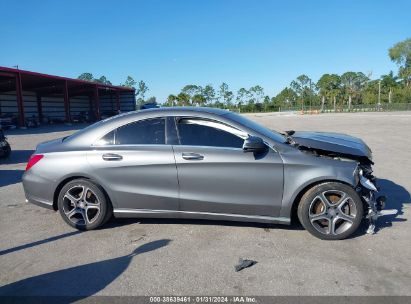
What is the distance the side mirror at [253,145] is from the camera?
3.79 m

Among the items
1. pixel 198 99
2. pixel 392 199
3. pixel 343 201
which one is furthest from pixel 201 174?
pixel 198 99

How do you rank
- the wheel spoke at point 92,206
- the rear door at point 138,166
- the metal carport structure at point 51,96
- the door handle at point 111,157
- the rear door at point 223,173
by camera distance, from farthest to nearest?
the metal carport structure at point 51,96 < the wheel spoke at point 92,206 < the door handle at point 111,157 < the rear door at point 138,166 < the rear door at point 223,173

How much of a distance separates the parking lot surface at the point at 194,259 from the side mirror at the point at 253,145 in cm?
110

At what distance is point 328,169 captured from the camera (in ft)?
12.4

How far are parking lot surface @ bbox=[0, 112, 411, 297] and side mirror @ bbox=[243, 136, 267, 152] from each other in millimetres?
1098

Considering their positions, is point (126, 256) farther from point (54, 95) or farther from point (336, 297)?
point (54, 95)

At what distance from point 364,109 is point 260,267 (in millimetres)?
77348

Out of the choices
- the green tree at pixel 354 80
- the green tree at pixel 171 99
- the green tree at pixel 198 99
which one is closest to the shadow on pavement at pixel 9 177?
the green tree at pixel 171 99

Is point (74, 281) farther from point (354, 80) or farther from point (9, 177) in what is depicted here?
point (354, 80)

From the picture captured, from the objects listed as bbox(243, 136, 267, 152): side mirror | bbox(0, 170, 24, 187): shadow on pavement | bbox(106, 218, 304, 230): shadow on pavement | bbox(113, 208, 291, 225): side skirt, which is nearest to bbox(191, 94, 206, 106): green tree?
bbox(0, 170, 24, 187): shadow on pavement

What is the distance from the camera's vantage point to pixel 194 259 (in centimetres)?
353

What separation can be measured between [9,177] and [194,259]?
20.7ft

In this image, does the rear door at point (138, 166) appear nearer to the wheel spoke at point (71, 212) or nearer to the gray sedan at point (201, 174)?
the gray sedan at point (201, 174)

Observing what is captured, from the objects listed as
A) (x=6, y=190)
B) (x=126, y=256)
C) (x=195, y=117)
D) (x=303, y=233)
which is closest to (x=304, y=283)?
(x=303, y=233)
